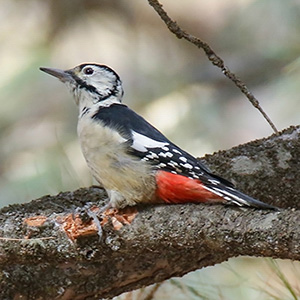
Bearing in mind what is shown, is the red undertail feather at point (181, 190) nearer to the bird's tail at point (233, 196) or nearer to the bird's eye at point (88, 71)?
the bird's tail at point (233, 196)

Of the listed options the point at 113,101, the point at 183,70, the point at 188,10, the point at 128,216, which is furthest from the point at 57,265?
the point at 188,10

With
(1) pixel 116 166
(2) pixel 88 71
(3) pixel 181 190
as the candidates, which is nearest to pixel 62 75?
(2) pixel 88 71

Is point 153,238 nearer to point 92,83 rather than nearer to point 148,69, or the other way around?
point 92,83

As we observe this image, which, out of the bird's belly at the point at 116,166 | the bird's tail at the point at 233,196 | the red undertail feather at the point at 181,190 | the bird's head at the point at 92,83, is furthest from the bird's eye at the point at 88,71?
the bird's tail at the point at 233,196

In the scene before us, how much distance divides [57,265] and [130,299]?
385 mm

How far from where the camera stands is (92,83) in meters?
2.48

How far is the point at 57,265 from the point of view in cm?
202

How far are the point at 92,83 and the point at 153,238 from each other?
90cm

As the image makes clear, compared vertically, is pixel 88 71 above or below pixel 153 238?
above

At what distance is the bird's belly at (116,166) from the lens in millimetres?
2061

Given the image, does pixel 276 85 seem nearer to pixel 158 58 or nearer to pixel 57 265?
pixel 158 58

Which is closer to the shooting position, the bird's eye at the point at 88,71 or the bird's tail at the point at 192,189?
the bird's tail at the point at 192,189

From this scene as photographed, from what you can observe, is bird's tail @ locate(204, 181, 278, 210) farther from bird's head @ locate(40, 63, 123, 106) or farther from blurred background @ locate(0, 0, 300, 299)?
blurred background @ locate(0, 0, 300, 299)

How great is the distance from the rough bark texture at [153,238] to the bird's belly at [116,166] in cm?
14
